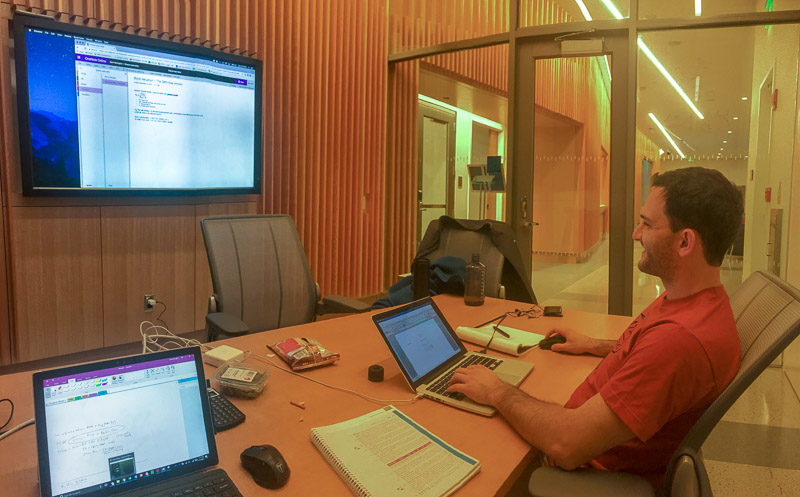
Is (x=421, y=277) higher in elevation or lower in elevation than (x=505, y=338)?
higher

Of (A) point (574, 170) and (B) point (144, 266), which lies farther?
(A) point (574, 170)

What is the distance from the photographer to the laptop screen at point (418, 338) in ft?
5.34

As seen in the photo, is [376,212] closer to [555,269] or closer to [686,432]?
[555,269]

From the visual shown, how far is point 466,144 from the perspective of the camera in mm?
5586

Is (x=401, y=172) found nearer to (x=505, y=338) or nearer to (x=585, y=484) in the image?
(x=505, y=338)

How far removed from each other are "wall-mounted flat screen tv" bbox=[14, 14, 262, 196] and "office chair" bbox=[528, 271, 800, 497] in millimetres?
3004

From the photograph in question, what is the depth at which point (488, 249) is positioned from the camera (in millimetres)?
3305

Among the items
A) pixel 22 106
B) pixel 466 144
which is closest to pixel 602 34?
pixel 466 144

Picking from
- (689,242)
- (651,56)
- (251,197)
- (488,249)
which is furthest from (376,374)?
(651,56)

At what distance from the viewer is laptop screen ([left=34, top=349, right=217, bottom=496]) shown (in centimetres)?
100

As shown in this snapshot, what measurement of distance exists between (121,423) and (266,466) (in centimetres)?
28

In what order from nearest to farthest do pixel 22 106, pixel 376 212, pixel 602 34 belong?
pixel 22 106 < pixel 602 34 < pixel 376 212

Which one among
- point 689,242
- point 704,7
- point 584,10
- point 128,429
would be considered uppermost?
point 584,10

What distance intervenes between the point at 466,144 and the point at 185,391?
4.76m
